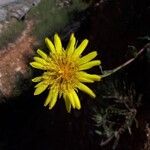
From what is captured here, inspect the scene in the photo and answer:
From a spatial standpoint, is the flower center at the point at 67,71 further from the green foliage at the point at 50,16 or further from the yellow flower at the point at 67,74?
the green foliage at the point at 50,16

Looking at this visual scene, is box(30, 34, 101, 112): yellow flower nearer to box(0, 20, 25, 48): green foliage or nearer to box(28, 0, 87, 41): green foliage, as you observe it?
box(28, 0, 87, 41): green foliage

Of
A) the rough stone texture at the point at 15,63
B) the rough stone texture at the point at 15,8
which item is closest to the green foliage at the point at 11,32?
the rough stone texture at the point at 15,63

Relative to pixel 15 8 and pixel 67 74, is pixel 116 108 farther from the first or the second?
pixel 15 8

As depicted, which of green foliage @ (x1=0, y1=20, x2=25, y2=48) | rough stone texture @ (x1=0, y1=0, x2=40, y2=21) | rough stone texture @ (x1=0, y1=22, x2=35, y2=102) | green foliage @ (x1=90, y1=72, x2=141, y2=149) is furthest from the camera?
rough stone texture @ (x1=0, y1=0, x2=40, y2=21)

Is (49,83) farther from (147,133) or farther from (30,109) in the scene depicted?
(30,109)

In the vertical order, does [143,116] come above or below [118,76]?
below

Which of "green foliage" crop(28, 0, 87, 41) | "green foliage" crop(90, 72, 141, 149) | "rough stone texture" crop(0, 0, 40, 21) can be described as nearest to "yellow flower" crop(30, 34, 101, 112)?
"green foliage" crop(90, 72, 141, 149)

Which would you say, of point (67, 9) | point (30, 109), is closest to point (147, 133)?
point (30, 109)
